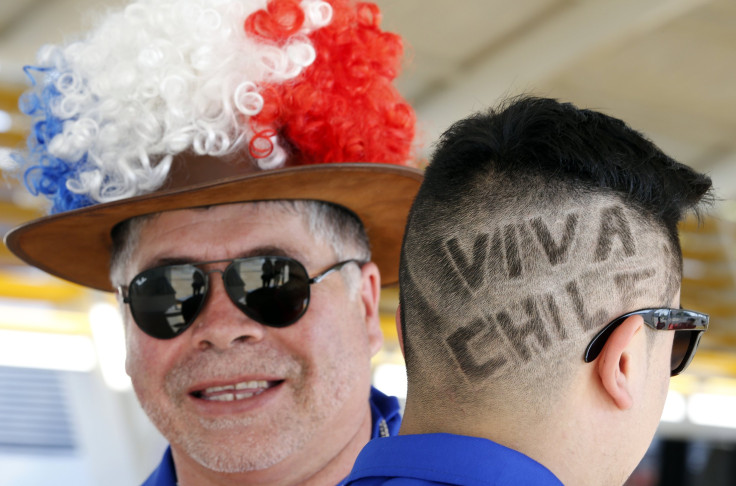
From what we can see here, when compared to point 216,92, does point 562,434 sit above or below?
below

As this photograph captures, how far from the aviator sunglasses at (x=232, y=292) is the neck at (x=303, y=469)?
0.99 ft

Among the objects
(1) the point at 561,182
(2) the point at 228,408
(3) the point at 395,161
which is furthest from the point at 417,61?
(1) the point at 561,182

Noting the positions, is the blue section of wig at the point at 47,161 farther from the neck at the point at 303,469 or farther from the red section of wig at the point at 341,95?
the neck at the point at 303,469

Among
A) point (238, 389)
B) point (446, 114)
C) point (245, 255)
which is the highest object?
point (446, 114)

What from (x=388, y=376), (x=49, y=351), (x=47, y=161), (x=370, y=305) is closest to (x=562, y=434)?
(x=370, y=305)

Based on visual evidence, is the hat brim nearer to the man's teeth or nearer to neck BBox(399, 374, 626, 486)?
the man's teeth

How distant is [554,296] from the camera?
1.27 metres

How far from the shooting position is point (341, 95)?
220cm

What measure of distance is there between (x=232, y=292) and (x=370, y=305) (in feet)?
1.26

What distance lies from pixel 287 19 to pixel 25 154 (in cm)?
85

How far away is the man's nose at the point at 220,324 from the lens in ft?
6.58

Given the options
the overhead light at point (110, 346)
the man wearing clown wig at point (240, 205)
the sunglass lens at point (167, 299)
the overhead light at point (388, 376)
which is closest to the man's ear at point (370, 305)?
the man wearing clown wig at point (240, 205)

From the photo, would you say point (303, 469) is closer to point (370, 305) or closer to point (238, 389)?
point (238, 389)

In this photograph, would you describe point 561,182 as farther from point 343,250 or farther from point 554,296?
point 343,250
